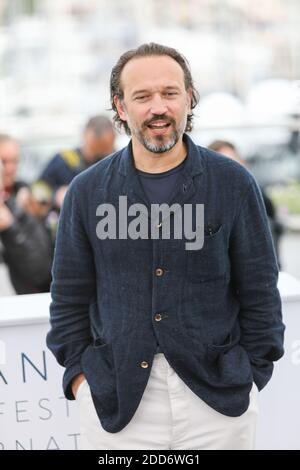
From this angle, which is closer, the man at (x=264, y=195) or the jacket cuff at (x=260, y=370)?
the jacket cuff at (x=260, y=370)

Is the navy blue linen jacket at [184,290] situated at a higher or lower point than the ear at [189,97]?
lower

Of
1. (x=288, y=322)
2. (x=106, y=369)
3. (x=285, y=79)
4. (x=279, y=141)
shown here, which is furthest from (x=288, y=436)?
(x=285, y=79)

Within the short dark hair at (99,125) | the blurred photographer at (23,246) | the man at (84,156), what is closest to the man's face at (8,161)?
the man at (84,156)

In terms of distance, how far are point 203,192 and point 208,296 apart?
30 cm

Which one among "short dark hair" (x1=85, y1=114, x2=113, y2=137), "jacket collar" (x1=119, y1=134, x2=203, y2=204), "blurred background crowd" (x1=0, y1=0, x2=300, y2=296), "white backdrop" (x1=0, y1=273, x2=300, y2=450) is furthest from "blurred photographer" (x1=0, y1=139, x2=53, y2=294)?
"blurred background crowd" (x1=0, y1=0, x2=300, y2=296)

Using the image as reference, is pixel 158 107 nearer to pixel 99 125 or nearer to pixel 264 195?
pixel 264 195

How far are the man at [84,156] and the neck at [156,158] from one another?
3.42 meters

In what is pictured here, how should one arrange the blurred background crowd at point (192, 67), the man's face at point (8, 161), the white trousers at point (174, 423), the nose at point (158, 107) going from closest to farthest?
the nose at point (158, 107) → the white trousers at point (174, 423) → the man's face at point (8, 161) → the blurred background crowd at point (192, 67)

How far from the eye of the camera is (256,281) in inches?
97.2

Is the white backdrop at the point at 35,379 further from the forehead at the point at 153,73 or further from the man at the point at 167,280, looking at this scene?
the forehead at the point at 153,73

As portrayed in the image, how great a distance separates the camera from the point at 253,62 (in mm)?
11617

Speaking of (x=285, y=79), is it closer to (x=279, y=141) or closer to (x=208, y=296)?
(x=279, y=141)

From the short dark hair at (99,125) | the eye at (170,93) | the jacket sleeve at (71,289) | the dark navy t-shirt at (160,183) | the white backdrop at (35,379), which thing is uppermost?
the short dark hair at (99,125)

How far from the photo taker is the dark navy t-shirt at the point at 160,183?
245 cm
